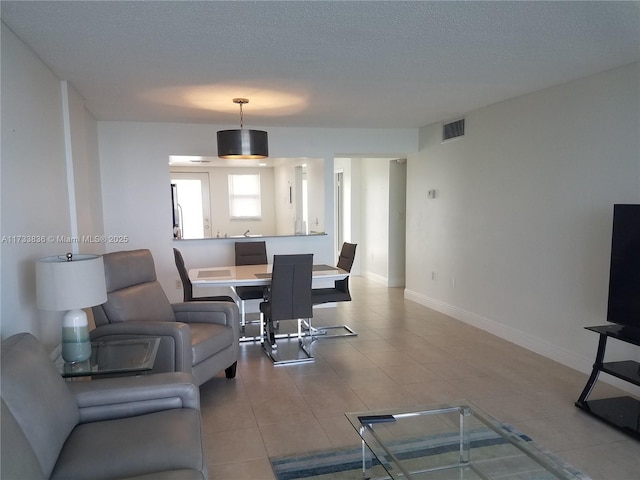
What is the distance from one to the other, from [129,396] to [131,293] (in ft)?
4.75

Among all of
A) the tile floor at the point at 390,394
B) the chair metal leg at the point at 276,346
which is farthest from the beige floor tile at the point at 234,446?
the chair metal leg at the point at 276,346

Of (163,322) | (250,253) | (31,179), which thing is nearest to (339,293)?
(250,253)

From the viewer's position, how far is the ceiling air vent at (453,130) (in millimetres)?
5254

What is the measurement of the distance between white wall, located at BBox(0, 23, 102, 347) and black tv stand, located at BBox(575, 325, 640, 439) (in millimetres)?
3525

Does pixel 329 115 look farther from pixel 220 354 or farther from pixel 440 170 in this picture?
pixel 220 354

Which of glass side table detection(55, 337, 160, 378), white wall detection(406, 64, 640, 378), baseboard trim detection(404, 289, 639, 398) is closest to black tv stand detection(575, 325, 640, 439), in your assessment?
baseboard trim detection(404, 289, 639, 398)

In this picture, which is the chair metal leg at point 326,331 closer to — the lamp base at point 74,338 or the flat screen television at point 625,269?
the flat screen television at point 625,269

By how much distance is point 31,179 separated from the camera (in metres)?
2.66

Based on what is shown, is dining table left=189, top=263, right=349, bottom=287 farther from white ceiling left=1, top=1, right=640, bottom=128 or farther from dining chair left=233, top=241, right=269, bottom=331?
white ceiling left=1, top=1, right=640, bottom=128

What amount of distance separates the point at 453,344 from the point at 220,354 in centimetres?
236

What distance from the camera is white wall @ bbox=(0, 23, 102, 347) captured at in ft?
7.61

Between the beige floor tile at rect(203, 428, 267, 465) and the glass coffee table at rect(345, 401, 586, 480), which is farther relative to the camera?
the beige floor tile at rect(203, 428, 267, 465)

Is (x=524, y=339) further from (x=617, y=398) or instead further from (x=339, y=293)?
(x=339, y=293)

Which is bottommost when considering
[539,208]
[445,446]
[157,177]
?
[445,446]
